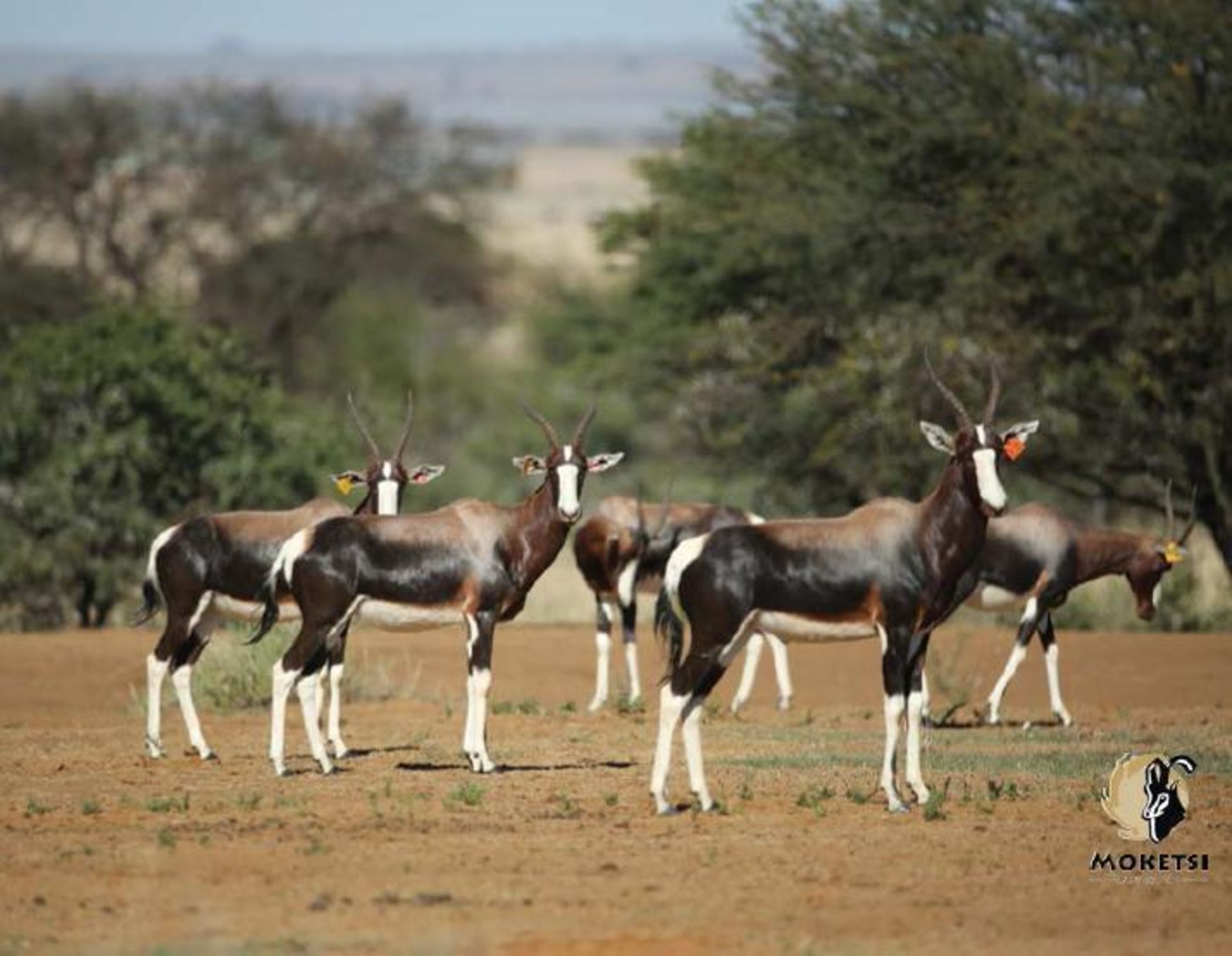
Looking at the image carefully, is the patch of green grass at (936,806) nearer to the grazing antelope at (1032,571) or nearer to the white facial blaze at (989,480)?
the white facial blaze at (989,480)

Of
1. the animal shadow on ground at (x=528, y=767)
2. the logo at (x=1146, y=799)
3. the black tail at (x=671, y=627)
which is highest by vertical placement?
the black tail at (x=671, y=627)

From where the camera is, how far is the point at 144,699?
72.9 ft

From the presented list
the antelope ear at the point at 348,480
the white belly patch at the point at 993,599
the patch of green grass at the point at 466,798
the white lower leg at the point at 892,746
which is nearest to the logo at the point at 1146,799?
the white lower leg at the point at 892,746

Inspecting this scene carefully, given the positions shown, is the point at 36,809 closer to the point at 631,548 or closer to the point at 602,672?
the point at 602,672

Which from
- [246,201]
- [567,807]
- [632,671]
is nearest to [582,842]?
[567,807]

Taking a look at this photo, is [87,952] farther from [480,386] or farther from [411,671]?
[480,386]

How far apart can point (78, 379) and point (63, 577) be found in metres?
2.30

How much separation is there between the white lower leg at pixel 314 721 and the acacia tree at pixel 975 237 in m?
16.1

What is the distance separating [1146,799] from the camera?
561 inches

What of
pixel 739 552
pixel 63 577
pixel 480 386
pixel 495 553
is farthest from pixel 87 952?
pixel 480 386

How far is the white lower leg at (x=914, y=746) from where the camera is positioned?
14.5m

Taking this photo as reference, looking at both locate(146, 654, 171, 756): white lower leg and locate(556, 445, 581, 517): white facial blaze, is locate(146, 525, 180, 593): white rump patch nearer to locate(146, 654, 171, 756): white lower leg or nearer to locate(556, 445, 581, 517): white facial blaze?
locate(146, 654, 171, 756): white lower leg

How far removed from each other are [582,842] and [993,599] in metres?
7.16

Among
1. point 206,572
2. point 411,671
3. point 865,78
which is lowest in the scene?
point 411,671
